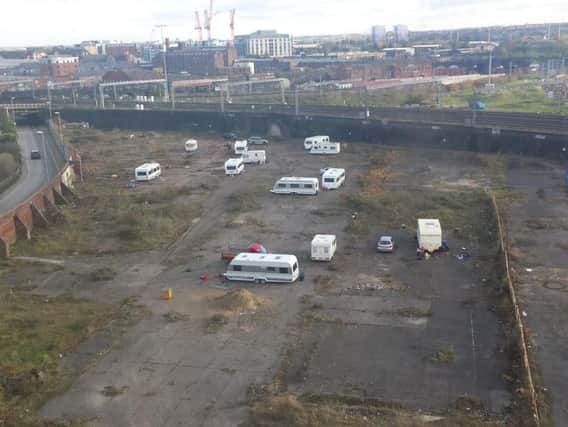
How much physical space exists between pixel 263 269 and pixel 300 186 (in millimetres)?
9695

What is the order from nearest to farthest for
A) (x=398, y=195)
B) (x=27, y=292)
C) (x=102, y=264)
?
(x=27, y=292)
(x=102, y=264)
(x=398, y=195)

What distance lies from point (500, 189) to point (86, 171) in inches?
786

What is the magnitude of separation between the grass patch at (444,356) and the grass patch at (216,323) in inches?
177

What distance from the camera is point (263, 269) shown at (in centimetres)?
1634

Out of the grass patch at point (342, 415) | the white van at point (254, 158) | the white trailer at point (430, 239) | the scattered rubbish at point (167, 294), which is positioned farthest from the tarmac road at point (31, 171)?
the grass patch at point (342, 415)

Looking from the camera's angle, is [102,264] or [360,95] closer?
[102,264]

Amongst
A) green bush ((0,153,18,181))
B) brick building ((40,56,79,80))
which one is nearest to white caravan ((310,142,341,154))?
green bush ((0,153,18,181))

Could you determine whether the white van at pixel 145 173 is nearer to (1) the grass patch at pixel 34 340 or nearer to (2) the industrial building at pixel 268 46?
(1) the grass patch at pixel 34 340

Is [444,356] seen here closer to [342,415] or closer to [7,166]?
[342,415]

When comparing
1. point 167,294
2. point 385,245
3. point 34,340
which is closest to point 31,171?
point 167,294

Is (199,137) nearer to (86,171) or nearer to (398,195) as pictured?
(86,171)

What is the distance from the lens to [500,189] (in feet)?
83.3

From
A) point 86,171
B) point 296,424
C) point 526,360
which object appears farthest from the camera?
point 86,171

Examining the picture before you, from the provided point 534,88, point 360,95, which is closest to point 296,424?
point 360,95
